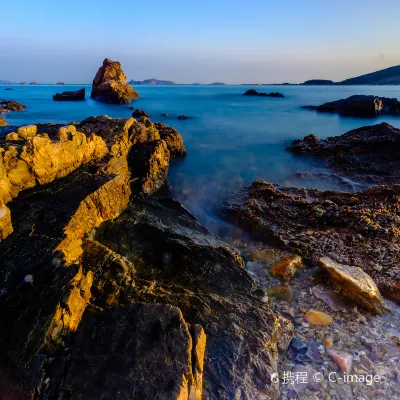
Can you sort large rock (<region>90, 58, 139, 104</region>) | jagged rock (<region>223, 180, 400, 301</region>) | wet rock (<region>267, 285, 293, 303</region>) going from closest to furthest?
wet rock (<region>267, 285, 293, 303</region>) → jagged rock (<region>223, 180, 400, 301</region>) → large rock (<region>90, 58, 139, 104</region>)

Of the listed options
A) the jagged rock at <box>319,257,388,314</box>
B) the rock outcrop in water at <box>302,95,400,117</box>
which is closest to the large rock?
the rock outcrop in water at <box>302,95,400,117</box>

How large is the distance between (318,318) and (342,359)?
2.62ft

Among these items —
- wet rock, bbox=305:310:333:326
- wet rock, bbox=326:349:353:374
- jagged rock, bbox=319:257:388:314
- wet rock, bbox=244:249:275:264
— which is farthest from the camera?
wet rock, bbox=244:249:275:264

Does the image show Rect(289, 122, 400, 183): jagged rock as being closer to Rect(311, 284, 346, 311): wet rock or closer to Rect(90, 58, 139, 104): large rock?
Rect(311, 284, 346, 311): wet rock

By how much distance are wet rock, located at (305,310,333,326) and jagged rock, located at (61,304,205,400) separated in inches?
84.2

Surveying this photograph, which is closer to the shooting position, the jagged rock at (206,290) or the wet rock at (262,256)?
the jagged rock at (206,290)

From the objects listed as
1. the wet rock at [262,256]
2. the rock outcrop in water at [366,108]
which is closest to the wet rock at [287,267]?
the wet rock at [262,256]

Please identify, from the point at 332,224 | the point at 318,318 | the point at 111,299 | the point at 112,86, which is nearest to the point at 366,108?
the point at 332,224

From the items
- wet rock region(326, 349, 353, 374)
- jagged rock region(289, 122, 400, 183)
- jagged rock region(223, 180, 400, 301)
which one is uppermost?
jagged rock region(289, 122, 400, 183)

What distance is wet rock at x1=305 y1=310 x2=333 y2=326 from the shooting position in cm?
450

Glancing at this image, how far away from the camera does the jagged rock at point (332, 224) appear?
6020mm

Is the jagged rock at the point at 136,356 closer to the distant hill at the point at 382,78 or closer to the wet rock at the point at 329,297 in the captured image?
the wet rock at the point at 329,297

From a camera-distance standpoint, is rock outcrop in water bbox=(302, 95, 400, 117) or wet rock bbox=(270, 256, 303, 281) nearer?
wet rock bbox=(270, 256, 303, 281)

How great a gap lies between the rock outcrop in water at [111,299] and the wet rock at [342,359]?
631 mm
